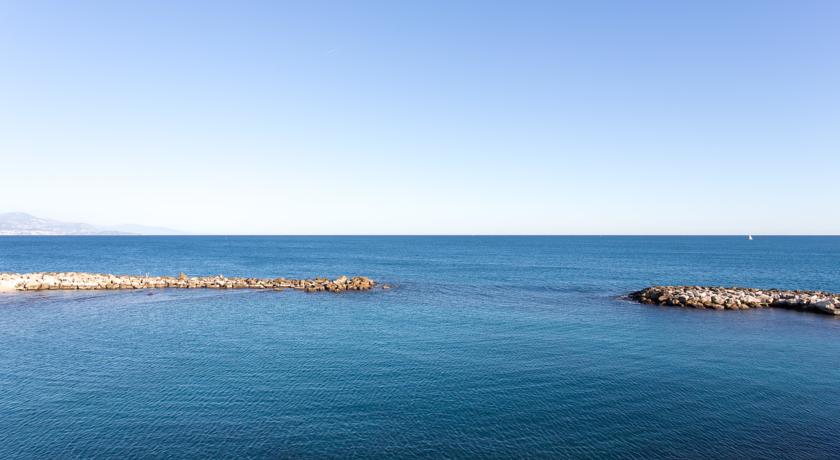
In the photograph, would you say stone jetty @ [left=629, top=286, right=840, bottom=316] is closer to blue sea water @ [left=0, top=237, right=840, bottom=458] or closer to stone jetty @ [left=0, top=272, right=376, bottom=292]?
blue sea water @ [left=0, top=237, right=840, bottom=458]

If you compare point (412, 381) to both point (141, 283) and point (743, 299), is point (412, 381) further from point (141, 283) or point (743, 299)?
point (141, 283)

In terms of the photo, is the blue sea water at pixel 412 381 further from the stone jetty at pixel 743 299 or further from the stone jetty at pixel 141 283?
the stone jetty at pixel 141 283

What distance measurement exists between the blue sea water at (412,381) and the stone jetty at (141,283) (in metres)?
13.3

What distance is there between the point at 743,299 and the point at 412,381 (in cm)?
5524

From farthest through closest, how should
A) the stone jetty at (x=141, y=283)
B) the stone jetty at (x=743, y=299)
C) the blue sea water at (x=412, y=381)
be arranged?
the stone jetty at (x=141, y=283)
the stone jetty at (x=743, y=299)
the blue sea water at (x=412, y=381)

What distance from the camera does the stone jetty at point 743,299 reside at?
60156 millimetres

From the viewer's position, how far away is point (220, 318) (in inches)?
2146

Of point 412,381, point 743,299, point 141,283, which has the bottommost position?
point 412,381

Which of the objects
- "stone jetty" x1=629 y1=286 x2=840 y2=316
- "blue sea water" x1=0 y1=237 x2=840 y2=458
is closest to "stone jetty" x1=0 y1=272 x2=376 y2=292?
"blue sea water" x1=0 y1=237 x2=840 y2=458

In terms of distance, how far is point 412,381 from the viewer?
108ft

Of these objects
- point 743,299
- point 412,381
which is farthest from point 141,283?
point 743,299

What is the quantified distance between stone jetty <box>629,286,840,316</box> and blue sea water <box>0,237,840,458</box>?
3.74 meters

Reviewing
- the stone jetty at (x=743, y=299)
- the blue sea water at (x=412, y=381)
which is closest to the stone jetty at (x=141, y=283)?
the blue sea water at (x=412, y=381)

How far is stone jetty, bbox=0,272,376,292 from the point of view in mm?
74625
